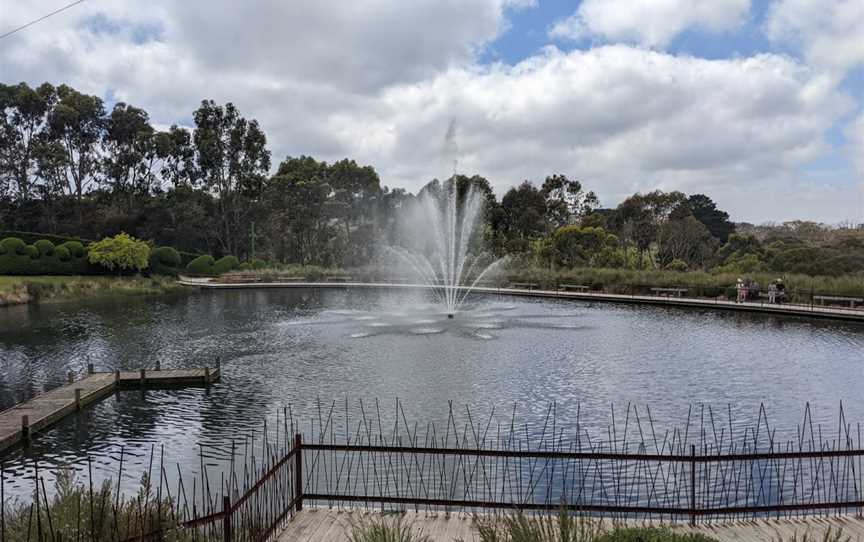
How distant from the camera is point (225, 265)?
5816 cm

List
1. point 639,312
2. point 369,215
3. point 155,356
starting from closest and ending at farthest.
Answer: point 155,356 → point 639,312 → point 369,215

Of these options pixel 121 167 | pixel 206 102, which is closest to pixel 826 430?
pixel 206 102

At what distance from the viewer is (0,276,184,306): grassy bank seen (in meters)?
39.6

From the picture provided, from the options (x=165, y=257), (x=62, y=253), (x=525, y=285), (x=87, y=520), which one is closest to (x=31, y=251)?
(x=62, y=253)

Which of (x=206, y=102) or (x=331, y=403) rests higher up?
(x=206, y=102)

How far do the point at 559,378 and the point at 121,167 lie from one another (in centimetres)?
6691

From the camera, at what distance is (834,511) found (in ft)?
26.9

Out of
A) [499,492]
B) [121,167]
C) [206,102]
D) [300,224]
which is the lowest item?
[499,492]

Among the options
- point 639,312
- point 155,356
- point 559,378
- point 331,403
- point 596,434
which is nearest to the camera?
point 596,434

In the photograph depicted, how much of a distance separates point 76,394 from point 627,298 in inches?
1214

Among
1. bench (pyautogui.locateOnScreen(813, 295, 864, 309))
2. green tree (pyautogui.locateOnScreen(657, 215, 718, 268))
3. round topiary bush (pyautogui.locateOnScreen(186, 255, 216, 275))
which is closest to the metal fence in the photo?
bench (pyautogui.locateOnScreen(813, 295, 864, 309))

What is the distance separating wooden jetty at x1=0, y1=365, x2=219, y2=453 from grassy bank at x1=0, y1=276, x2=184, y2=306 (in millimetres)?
26814

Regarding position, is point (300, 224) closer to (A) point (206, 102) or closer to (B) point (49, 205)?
(A) point (206, 102)

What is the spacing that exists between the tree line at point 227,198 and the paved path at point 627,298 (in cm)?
1375
